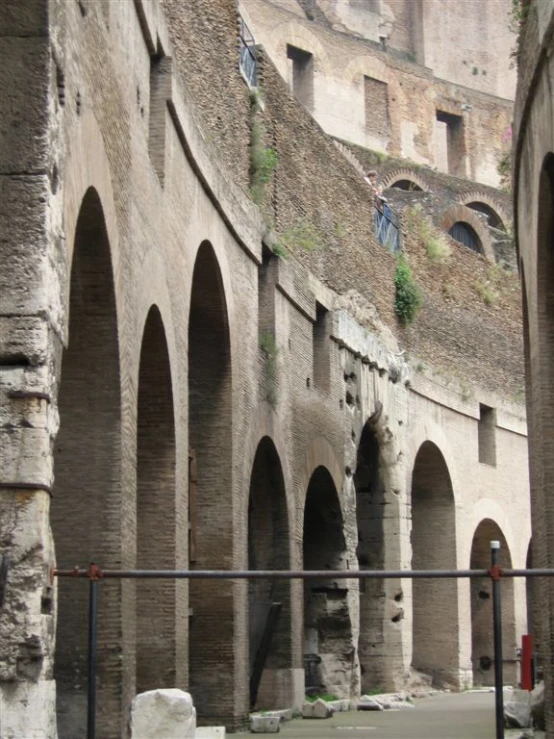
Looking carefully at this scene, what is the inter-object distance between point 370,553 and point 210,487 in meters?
6.62

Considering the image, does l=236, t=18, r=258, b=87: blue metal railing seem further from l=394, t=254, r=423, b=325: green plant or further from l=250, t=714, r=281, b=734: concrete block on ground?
l=250, t=714, r=281, b=734: concrete block on ground

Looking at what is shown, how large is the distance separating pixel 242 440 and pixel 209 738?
15.9ft

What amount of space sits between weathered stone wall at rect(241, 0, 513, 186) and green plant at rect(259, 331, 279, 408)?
20616mm

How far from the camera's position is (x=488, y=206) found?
3625cm

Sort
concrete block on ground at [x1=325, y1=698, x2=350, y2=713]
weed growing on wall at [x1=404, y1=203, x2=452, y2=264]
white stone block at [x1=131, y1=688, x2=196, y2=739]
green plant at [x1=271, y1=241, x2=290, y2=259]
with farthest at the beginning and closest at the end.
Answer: weed growing on wall at [x1=404, y1=203, x2=452, y2=264] → concrete block on ground at [x1=325, y1=698, x2=350, y2=713] → green plant at [x1=271, y1=241, x2=290, y2=259] → white stone block at [x1=131, y1=688, x2=196, y2=739]

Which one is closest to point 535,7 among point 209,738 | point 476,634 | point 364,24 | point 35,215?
point 35,215

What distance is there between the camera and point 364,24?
1743 inches

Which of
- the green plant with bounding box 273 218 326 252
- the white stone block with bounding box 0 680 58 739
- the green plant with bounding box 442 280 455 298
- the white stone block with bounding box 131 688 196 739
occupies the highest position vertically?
the green plant with bounding box 442 280 455 298

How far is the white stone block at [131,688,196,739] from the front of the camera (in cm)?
830

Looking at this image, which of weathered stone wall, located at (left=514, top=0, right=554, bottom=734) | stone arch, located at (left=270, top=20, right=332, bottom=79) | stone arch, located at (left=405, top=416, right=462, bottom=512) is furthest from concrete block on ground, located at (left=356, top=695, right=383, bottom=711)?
stone arch, located at (left=270, top=20, right=332, bottom=79)

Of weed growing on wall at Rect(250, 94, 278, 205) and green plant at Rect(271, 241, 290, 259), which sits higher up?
weed growing on wall at Rect(250, 94, 278, 205)

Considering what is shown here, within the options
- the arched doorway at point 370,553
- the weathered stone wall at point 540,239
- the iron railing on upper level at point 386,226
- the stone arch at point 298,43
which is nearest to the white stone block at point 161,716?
the weathered stone wall at point 540,239

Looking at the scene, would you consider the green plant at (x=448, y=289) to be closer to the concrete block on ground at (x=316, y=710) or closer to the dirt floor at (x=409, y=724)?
the dirt floor at (x=409, y=724)

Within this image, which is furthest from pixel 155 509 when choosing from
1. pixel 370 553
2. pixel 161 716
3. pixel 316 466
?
pixel 370 553
